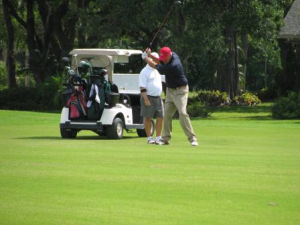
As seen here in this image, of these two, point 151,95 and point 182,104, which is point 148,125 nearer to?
point 151,95

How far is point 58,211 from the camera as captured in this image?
8.52 m

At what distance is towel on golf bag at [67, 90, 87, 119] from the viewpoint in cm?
1933

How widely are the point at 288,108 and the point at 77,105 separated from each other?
1726 centimetres

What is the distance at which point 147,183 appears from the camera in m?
10.5

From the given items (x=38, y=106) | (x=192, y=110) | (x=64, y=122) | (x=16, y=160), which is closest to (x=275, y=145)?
(x=64, y=122)

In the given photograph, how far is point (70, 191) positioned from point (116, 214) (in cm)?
139

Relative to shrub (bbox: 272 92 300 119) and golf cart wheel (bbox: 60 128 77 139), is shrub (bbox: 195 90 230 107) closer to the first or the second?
shrub (bbox: 272 92 300 119)

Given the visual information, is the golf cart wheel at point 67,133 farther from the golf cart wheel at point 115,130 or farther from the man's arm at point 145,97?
the man's arm at point 145,97

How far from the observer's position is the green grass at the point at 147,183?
841 centimetres

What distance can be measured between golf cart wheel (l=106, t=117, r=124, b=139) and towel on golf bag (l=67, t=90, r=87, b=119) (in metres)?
0.70

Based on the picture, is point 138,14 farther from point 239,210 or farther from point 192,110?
point 239,210

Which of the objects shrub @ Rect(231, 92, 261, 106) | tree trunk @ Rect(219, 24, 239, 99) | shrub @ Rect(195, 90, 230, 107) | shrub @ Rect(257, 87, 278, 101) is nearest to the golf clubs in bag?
tree trunk @ Rect(219, 24, 239, 99)

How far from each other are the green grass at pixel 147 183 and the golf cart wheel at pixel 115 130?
1.70 meters

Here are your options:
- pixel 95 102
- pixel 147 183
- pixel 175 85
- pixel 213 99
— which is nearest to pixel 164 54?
pixel 175 85
